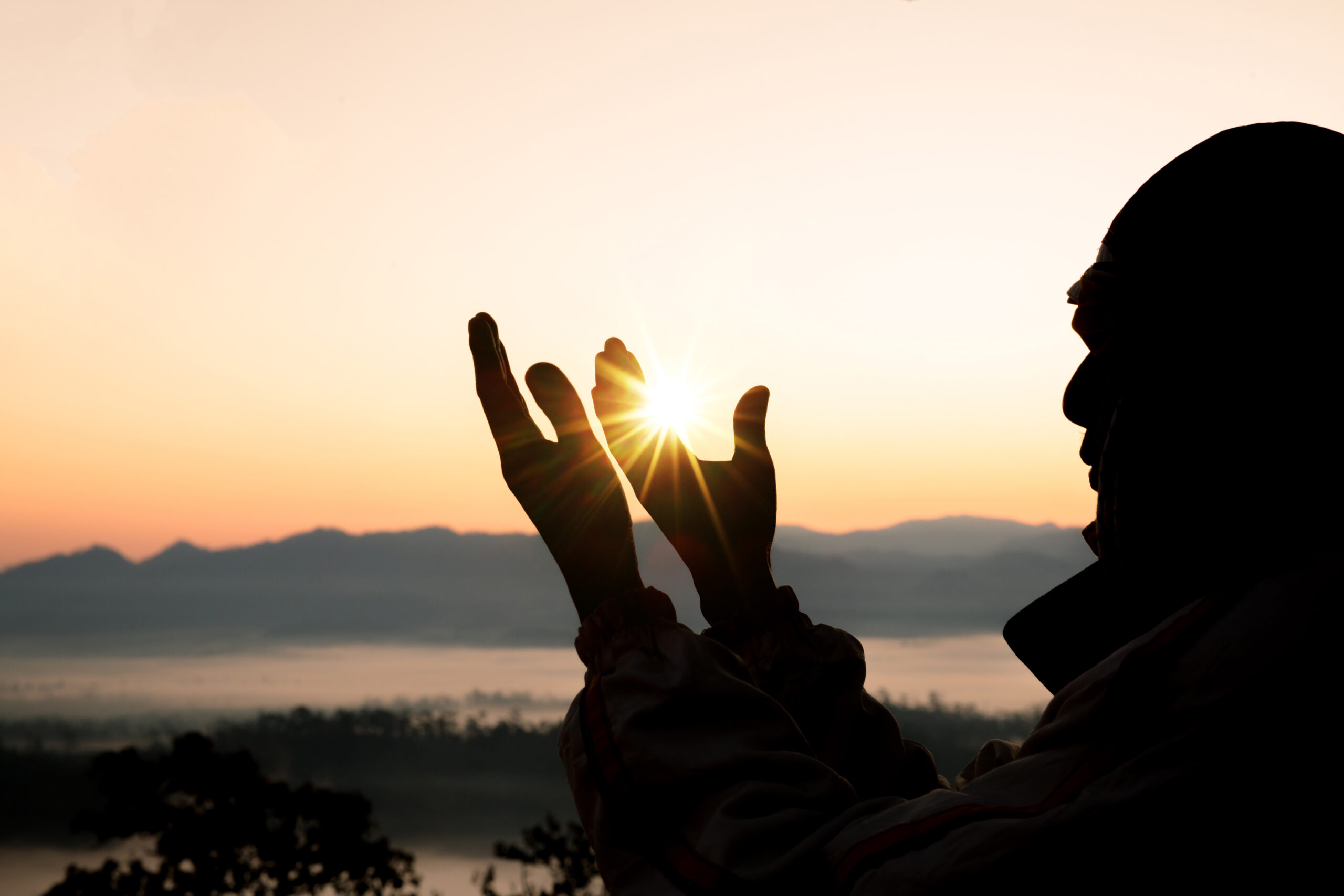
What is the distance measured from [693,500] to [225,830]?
18.3 meters

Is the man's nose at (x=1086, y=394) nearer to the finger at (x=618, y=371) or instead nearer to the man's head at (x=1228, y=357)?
the man's head at (x=1228, y=357)

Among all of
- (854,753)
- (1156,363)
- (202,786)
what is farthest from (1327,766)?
(202,786)

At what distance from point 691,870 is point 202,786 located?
59.2 ft

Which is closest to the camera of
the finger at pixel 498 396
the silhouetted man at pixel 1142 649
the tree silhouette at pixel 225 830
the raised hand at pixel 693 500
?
the silhouetted man at pixel 1142 649

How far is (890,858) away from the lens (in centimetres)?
106

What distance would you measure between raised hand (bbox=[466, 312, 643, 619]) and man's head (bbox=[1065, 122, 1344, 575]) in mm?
796

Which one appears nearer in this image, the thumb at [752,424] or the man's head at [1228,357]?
the man's head at [1228,357]

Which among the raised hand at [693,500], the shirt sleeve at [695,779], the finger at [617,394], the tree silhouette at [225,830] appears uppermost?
the finger at [617,394]

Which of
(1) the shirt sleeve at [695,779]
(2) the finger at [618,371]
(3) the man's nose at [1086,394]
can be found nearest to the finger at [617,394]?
(2) the finger at [618,371]

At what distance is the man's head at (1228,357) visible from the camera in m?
1.14

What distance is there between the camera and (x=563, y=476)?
160cm

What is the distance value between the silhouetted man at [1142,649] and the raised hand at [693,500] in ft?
1.11

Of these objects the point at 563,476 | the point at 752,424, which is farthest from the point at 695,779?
the point at 752,424

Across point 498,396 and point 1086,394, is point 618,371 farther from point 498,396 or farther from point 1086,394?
point 1086,394
